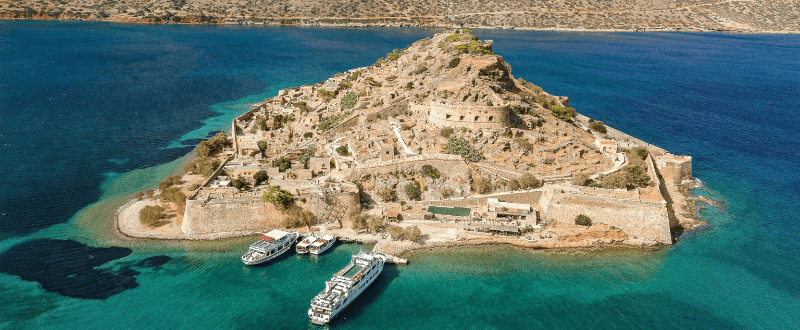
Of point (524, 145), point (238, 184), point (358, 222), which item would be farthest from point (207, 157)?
point (524, 145)

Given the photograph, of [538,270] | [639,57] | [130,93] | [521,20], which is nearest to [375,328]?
[538,270]

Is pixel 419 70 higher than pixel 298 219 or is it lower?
higher

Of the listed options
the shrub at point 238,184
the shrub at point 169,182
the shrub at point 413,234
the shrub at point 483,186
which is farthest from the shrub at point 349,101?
the shrub at point 413,234

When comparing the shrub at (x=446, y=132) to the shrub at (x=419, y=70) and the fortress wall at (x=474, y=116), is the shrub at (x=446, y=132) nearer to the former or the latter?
the fortress wall at (x=474, y=116)

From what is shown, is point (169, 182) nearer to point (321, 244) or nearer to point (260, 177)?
point (260, 177)

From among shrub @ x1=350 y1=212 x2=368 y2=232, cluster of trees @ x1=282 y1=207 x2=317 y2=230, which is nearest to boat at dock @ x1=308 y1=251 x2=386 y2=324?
shrub @ x1=350 y1=212 x2=368 y2=232

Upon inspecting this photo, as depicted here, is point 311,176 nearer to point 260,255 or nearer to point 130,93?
point 260,255
